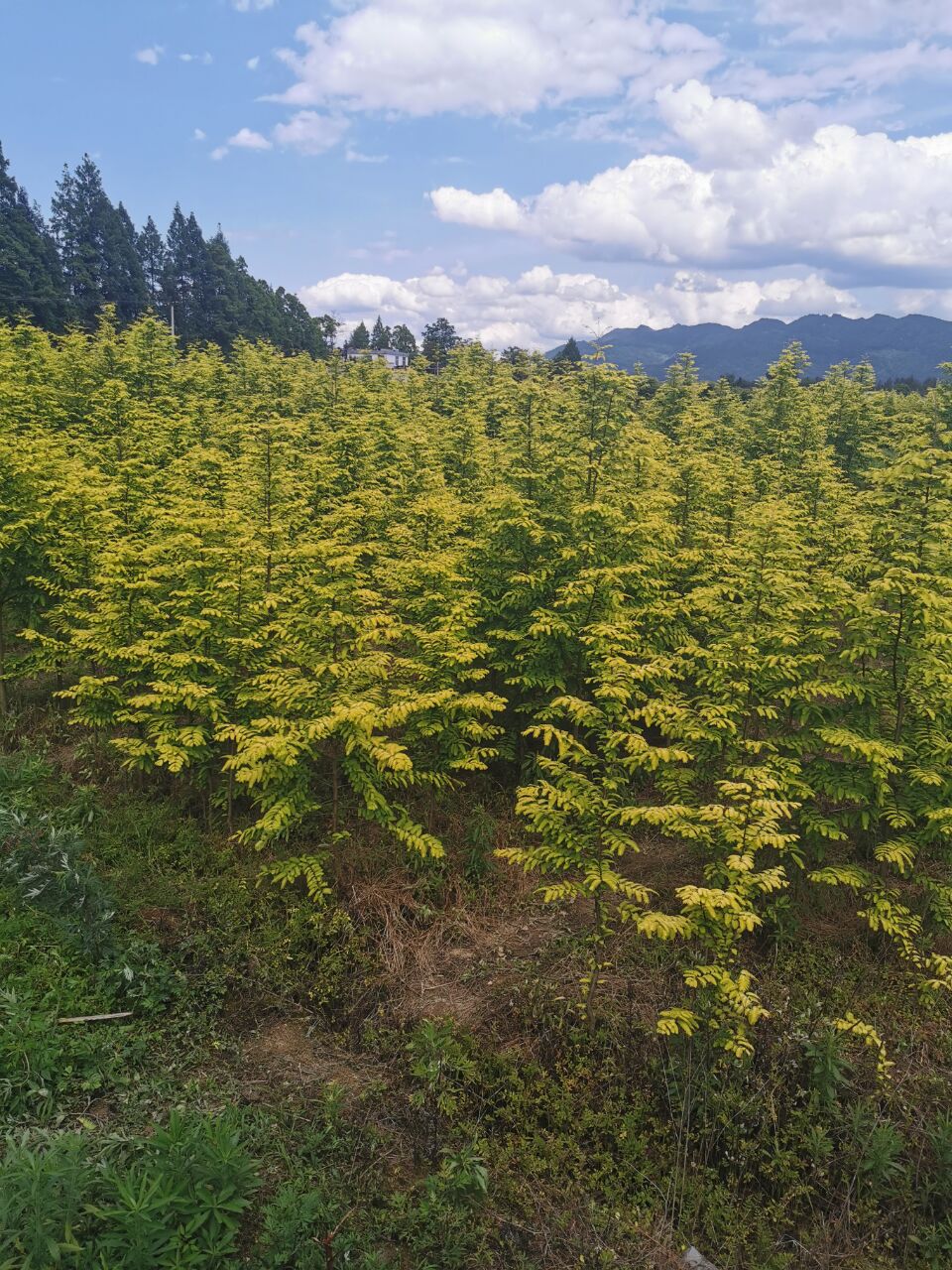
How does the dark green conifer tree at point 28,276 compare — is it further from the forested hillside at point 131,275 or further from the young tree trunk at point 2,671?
the young tree trunk at point 2,671

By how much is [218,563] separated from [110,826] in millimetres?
3520

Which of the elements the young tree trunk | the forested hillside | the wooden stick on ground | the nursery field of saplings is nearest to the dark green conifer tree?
the forested hillside

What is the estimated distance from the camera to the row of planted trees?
6406 millimetres

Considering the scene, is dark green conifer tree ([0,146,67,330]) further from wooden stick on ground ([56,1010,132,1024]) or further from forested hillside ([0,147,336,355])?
wooden stick on ground ([56,1010,132,1024])

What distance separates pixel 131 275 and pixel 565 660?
218ft

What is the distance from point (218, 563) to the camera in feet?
26.7

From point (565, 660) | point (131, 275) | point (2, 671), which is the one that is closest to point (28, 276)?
point (131, 275)

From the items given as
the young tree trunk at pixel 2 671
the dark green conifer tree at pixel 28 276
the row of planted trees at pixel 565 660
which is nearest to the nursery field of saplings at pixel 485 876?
the row of planted trees at pixel 565 660

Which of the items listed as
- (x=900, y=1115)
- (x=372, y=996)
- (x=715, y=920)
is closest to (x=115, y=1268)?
(x=372, y=996)

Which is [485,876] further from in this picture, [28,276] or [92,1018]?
[28,276]

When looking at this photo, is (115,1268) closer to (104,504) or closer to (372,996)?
(372,996)

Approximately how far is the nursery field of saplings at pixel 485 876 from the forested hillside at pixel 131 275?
46.0 metres

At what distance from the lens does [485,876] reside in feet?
Result: 26.6

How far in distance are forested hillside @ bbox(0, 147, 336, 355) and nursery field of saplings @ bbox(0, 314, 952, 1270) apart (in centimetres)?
4596
